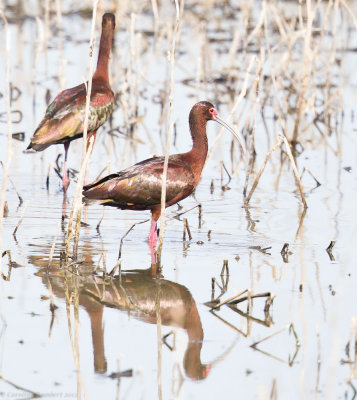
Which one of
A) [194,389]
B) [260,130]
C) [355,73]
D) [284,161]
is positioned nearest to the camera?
[194,389]

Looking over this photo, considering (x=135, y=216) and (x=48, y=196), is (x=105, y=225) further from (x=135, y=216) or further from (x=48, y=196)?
(x=48, y=196)

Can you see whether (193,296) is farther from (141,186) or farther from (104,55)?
(104,55)

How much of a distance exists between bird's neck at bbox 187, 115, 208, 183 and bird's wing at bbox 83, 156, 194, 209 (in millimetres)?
190

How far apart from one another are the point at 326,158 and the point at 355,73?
15.6 feet

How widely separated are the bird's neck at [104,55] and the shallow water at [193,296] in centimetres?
108

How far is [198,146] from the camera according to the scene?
8.00 m

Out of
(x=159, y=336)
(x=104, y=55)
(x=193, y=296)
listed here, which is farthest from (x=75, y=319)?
(x=104, y=55)

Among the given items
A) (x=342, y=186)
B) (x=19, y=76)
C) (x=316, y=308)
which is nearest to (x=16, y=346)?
(x=316, y=308)

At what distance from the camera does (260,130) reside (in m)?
12.8

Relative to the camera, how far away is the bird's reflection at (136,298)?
5547 millimetres

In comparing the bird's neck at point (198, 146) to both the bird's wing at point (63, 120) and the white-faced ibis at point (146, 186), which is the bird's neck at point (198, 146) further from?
the bird's wing at point (63, 120)

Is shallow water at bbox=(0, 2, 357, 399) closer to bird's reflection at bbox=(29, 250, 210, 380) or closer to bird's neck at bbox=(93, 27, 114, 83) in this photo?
bird's reflection at bbox=(29, 250, 210, 380)

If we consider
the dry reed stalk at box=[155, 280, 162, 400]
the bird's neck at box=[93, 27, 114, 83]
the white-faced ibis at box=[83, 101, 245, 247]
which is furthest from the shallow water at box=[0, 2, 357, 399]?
the bird's neck at box=[93, 27, 114, 83]

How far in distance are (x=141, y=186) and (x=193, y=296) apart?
1.46 metres
